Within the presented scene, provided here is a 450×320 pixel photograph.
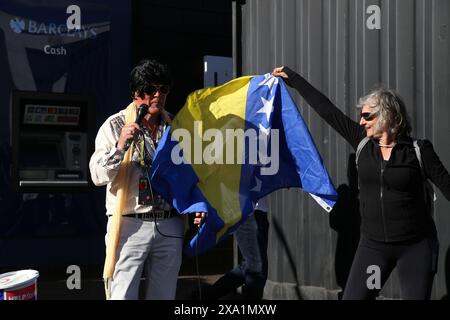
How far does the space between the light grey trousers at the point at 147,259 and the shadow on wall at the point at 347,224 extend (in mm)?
2357

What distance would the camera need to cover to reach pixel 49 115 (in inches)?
322

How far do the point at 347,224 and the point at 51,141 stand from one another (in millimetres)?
4315

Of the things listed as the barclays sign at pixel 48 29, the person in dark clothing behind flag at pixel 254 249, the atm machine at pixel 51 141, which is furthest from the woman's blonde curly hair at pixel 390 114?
the barclays sign at pixel 48 29

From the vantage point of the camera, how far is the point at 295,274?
239 inches

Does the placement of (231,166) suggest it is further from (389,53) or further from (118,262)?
(389,53)

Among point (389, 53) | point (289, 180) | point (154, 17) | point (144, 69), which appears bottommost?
point (289, 180)

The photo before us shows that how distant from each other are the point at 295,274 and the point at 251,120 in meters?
2.19

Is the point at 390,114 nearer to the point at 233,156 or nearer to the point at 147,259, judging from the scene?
the point at 233,156

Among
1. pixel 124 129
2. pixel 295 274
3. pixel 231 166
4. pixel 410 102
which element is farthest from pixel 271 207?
pixel 124 129

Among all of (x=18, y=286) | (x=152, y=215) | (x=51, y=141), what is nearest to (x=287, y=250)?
(x=152, y=215)

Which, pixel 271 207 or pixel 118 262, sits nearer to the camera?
pixel 118 262

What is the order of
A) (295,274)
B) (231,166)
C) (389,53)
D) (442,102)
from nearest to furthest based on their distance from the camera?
(231,166), (442,102), (389,53), (295,274)

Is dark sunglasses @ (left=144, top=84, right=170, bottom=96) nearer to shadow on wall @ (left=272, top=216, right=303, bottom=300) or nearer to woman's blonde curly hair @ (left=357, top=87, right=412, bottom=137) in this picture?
woman's blonde curly hair @ (left=357, top=87, right=412, bottom=137)

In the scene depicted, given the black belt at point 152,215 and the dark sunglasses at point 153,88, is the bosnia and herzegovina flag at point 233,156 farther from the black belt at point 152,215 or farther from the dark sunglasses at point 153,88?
the dark sunglasses at point 153,88
